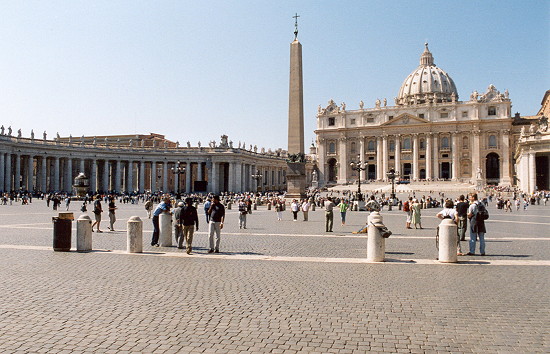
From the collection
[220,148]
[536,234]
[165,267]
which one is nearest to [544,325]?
[165,267]

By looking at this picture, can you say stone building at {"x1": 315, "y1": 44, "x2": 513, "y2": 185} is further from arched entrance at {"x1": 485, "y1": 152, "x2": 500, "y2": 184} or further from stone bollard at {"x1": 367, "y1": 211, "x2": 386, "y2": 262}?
stone bollard at {"x1": 367, "y1": 211, "x2": 386, "y2": 262}

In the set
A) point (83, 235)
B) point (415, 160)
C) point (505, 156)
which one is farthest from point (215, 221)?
point (505, 156)

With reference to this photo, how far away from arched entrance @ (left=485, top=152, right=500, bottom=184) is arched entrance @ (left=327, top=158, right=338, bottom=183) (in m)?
30.8

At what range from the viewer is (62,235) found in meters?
11.2

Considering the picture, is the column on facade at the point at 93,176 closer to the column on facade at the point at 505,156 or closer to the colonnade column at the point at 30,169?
the colonnade column at the point at 30,169

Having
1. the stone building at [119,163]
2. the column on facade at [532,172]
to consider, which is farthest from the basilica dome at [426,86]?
the column on facade at [532,172]

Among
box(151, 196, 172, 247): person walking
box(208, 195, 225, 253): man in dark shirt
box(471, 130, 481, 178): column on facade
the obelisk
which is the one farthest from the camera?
box(471, 130, 481, 178): column on facade

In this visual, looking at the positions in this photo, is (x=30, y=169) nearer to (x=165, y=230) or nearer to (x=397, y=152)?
(x=165, y=230)

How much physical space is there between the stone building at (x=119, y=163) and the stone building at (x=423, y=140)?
15.2 metres

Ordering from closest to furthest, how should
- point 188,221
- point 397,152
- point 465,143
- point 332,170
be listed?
point 188,221 < point 465,143 < point 397,152 < point 332,170

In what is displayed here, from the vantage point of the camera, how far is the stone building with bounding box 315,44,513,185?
87.8 metres

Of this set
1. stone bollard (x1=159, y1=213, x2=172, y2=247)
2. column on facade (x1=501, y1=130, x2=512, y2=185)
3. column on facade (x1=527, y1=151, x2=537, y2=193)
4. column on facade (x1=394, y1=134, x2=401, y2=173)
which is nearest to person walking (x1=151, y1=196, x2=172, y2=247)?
stone bollard (x1=159, y1=213, x2=172, y2=247)

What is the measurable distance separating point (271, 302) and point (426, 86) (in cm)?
11841

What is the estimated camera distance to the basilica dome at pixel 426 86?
11425 cm
